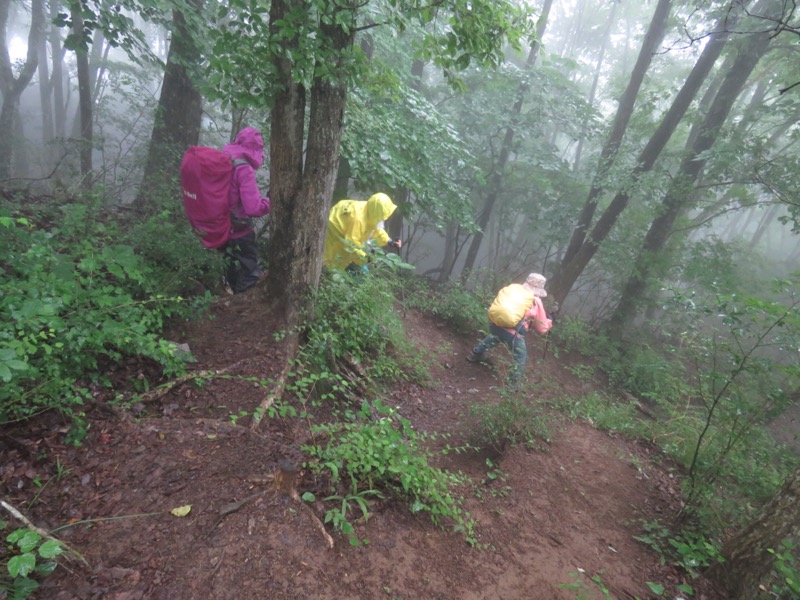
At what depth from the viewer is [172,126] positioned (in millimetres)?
7004


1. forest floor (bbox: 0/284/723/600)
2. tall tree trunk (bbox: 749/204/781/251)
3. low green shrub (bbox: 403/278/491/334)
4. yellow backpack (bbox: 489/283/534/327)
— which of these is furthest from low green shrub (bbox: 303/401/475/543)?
tall tree trunk (bbox: 749/204/781/251)

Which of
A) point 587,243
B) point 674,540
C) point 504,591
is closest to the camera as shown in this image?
point 504,591

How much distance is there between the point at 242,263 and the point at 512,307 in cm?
373

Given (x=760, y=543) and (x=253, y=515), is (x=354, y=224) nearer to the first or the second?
(x=253, y=515)

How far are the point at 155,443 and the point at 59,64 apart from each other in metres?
22.3

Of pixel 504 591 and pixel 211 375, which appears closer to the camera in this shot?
pixel 504 591

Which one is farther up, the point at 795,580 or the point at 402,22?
the point at 402,22

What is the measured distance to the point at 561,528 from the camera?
3.31 m

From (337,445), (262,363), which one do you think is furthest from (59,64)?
(337,445)

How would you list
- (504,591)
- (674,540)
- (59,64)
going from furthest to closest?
(59,64), (674,540), (504,591)

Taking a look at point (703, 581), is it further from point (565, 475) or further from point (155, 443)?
point (155, 443)

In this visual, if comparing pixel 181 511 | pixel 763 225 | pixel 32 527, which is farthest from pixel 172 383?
pixel 763 225

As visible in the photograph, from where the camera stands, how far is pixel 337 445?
276 centimetres

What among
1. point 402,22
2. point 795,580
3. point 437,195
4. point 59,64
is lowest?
point 795,580
